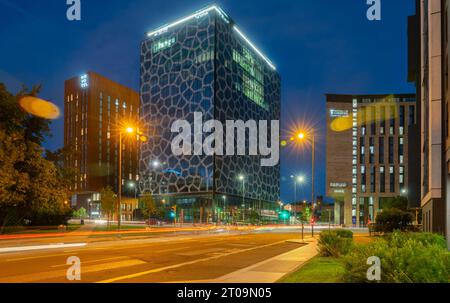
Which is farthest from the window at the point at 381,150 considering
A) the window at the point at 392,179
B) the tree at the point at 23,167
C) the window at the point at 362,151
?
the tree at the point at 23,167

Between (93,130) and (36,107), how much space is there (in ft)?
369

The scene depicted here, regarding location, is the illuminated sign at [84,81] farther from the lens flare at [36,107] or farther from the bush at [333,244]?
the bush at [333,244]

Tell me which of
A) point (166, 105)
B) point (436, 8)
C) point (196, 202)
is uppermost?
point (166, 105)

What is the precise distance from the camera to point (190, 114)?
106 metres

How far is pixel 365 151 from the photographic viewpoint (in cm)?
10831

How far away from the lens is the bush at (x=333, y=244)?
16616mm

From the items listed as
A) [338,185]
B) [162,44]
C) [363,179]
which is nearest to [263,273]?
[338,185]

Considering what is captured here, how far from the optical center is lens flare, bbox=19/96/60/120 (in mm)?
35250

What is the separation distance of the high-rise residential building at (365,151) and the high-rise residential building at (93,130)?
228 feet

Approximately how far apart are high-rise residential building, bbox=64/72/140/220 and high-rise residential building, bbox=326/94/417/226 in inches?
2735

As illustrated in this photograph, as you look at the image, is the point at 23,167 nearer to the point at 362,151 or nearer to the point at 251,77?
the point at 362,151
